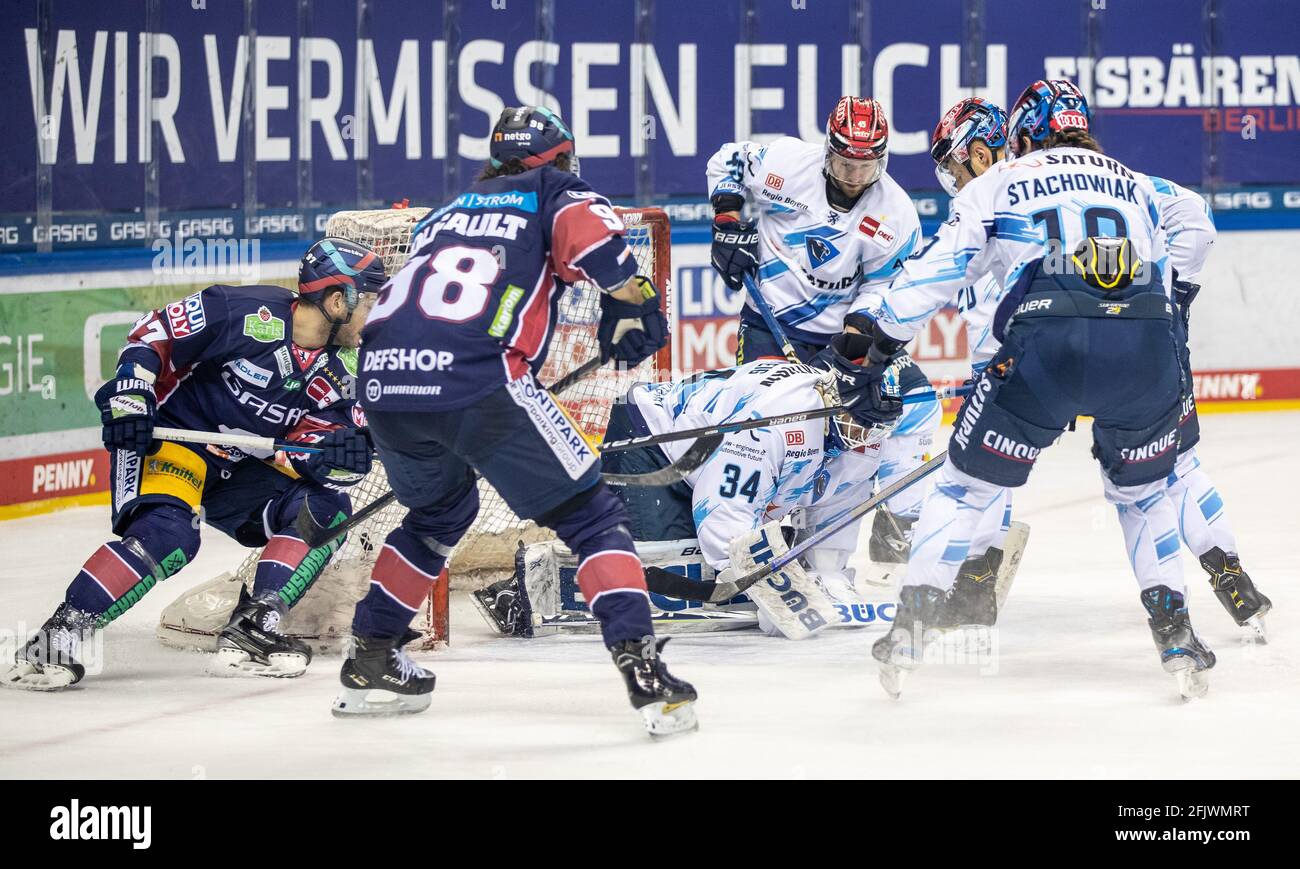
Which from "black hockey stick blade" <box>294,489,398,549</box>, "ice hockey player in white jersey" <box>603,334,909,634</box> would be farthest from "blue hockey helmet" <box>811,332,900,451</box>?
"black hockey stick blade" <box>294,489,398,549</box>

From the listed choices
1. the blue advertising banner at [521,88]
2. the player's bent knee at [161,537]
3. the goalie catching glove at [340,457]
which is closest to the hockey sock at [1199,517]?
the goalie catching glove at [340,457]

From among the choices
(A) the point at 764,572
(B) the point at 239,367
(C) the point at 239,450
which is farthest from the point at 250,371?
(A) the point at 764,572

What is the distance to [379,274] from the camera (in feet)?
16.7

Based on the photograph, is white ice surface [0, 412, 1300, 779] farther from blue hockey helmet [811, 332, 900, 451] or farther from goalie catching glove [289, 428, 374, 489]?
blue hockey helmet [811, 332, 900, 451]

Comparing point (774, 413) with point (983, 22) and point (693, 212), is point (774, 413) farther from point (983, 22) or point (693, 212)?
point (983, 22)

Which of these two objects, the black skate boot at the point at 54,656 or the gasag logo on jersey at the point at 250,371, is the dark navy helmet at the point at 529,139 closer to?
the gasag logo on jersey at the point at 250,371

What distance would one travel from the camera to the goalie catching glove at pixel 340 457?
4949 mm

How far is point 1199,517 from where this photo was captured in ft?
17.2

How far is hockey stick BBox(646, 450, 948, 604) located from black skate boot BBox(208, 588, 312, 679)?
0.99 meters

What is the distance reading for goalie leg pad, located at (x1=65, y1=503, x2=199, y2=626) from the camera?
467 centimetres
